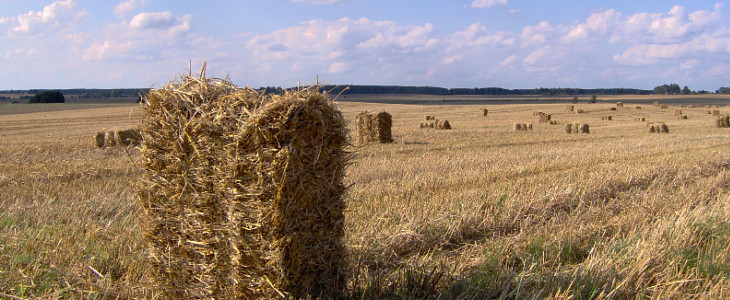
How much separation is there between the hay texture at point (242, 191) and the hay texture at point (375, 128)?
41.3 feet

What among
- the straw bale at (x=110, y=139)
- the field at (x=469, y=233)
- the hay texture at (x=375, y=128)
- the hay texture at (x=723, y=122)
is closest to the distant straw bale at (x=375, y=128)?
the hay texture at (x=375, y=128)

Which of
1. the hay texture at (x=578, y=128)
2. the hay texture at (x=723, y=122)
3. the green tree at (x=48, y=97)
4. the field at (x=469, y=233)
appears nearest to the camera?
the field at (x=469, y=233)

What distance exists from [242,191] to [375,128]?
1312cm

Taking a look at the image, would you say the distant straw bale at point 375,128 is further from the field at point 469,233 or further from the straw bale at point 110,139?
the straw bale at point 110,139

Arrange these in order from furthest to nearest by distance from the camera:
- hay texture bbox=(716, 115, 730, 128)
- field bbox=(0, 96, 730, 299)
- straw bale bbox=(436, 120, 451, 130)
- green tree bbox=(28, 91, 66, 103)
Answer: green tree bbox=(28, 91, 66, 103) → hay texture bbox=(716, 115, 730, 128) → straw bale bbox=(436, 120, 451, 130) → field bbox=(0, 96, 730, 299)

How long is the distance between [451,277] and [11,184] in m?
7.72

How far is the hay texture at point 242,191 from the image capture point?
337cm

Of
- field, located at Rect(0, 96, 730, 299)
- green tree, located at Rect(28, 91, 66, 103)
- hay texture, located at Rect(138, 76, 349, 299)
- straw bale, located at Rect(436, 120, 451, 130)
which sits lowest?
field, located at Rect(0, 96, 730, 299)

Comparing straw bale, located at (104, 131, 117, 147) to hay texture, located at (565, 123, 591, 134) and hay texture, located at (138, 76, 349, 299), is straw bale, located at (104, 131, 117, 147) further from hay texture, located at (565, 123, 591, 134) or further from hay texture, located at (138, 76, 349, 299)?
hay texture, located at (565, 123, 591, 134)

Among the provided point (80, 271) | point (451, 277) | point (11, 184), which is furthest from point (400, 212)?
point (11, 184)

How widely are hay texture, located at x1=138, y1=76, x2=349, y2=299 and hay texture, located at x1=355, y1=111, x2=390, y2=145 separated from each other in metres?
12.6

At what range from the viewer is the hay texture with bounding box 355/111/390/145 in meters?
16.5

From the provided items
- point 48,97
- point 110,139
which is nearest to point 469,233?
point 110,139

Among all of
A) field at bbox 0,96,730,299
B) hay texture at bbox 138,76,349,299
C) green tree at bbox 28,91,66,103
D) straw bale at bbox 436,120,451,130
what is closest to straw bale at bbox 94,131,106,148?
field at bbox 0,96,730,299
